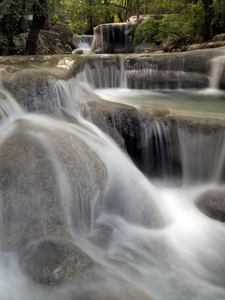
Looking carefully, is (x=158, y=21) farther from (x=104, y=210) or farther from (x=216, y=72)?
(x=104, y=210)

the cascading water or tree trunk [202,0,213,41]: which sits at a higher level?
tree trunk [202,0,213,41]

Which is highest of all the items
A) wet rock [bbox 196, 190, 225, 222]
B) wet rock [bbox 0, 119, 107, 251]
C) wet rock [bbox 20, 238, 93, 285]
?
wet rock [bbox 0, 119, 107, 251]

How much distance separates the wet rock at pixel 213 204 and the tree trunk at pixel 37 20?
21.6 feet

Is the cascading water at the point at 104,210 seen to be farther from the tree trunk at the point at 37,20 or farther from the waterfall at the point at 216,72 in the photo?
the tree trunk at the point at 37,20

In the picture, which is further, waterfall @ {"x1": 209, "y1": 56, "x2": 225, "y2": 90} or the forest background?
the forest background

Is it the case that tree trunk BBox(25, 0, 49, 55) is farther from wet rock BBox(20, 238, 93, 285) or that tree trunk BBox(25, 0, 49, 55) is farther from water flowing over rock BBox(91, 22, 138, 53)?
water flowing over rock BBox(91, 22, 138, 53)

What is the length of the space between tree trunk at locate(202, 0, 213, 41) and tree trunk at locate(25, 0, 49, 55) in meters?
6.42

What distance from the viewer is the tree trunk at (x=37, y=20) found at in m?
7.22

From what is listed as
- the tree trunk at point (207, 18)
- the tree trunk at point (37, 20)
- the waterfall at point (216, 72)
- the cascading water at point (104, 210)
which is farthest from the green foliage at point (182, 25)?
the cascading water at point (104, 210)

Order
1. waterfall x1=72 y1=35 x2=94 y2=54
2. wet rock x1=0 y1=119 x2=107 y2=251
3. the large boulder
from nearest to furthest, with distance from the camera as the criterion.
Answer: wet rock x1=0 y1=119 x2=107 y2=251
the large boulder
waterfall x1=72 y1=35 x2=94 y2=54

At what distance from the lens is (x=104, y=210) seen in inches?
144

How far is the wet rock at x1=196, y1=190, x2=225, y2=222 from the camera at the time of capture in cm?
389

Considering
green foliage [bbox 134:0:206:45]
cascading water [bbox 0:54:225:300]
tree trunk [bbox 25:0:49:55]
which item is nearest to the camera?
cascading water [bbox 0:54:225:300]

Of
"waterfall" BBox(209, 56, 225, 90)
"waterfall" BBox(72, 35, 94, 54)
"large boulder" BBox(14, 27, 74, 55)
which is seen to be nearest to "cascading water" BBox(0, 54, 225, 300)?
"waterfall" BBox(209, 56, 225, 90)
